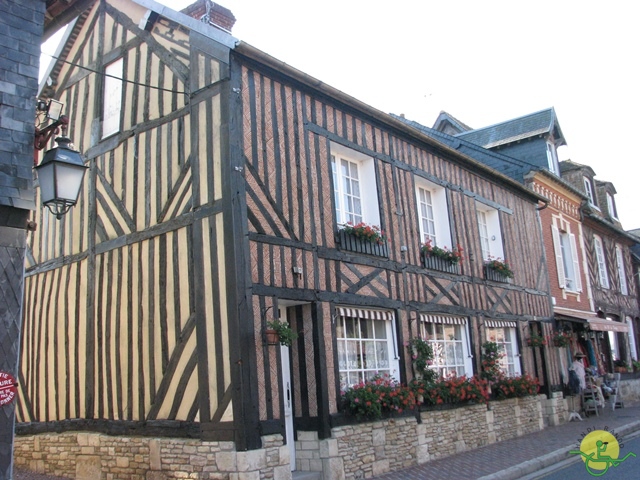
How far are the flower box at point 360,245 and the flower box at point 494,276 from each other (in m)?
3.40

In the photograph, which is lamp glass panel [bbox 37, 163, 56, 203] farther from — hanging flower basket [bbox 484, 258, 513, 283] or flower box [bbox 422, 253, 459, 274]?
hanging flower basket [bbox 484, 258, 513, 283]

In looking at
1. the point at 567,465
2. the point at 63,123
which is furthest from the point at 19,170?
the point at 567,465

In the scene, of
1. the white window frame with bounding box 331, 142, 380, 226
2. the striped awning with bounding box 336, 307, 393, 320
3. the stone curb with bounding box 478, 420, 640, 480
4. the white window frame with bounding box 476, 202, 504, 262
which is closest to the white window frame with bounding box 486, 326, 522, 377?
the white window frame with bounding box 476, 202, 504, 262

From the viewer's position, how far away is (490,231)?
12914mm

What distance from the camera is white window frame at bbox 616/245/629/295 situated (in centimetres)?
2032

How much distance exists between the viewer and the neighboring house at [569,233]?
1509 cm

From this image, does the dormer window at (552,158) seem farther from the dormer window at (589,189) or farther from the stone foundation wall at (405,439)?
the stone foundation wall at (405,439)

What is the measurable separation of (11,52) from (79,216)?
4049 millimetres

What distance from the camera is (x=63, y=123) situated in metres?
5.59

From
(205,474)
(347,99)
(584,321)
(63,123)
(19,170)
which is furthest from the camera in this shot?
(584,321)

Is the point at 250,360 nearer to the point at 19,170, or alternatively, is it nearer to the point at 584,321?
the point at 19,170

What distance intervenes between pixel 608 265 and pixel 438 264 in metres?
11.4

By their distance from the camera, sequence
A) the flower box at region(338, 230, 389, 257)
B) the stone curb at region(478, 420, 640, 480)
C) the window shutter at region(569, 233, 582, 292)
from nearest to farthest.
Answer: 1. the stone curb at region(478, 420, 640, 480)
2. the flower box at region(338, 230, 389, 257)
3. the window shutter at region(569, 233, 582, 292)

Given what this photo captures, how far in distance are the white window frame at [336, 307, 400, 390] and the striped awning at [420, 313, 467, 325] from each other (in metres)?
0.84
